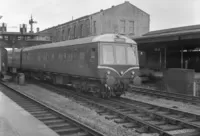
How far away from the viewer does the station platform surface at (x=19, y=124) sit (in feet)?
21.2

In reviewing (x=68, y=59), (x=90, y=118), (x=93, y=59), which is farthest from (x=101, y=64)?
(x=90, y=118)

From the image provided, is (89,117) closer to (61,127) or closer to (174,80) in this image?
(61,127)

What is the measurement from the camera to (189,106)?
449 inches

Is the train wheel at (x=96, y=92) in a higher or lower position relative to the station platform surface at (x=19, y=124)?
higher

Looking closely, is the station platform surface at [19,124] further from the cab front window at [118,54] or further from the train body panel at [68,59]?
the cab front window at [118,54]

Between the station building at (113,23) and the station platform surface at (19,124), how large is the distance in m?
28.5

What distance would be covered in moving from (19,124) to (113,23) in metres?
33.2

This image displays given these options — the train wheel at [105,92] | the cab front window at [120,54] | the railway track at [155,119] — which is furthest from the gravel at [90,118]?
the cab front window at [120,54]

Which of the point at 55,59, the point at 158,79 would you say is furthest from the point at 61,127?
the point at 158,79

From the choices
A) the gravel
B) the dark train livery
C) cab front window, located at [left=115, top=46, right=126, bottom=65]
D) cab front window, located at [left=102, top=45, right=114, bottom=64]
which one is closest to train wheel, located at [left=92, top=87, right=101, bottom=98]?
the dark train livery

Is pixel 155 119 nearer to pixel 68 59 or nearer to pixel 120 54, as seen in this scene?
pixel 120 54

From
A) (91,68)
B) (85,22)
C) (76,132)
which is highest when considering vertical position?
(85,22)

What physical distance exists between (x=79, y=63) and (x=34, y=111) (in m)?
4.48

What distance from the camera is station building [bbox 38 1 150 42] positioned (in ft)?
123
